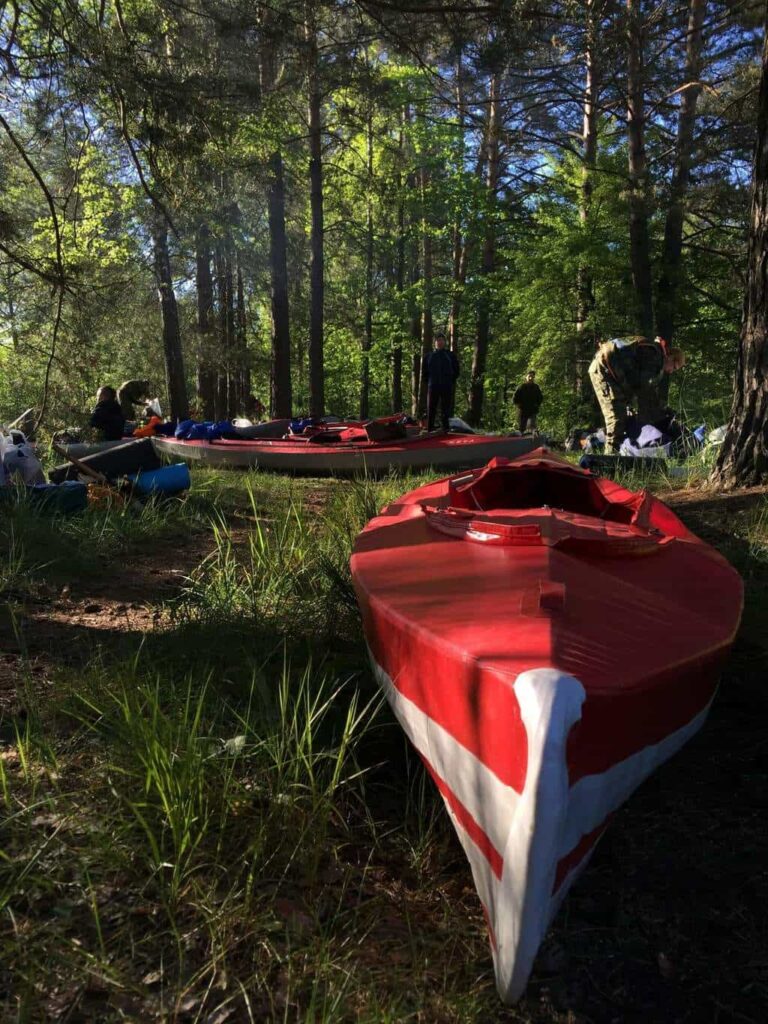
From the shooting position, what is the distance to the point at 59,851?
1924 mm

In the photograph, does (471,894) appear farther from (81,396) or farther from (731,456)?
(81,396)

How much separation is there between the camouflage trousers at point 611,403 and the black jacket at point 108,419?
7.61 meters

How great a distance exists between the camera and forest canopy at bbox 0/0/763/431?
4898mm

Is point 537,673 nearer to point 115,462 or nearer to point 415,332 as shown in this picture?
point 115,462

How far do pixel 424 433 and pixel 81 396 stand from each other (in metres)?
5.85

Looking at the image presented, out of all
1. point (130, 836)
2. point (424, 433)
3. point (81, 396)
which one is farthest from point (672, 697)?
point (81, 396)

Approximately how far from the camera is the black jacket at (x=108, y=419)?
450 inches

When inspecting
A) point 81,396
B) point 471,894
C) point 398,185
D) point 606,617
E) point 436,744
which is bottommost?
point 471,894

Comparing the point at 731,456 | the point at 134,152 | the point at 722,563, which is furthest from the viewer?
the point at 731,456

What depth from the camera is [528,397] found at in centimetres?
1575

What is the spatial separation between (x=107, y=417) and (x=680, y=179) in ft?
36.8

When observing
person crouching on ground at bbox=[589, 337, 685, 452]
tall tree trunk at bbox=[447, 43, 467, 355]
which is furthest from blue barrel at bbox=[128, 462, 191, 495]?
tall tree trunk at bbox=[447, 43, 467, 355]

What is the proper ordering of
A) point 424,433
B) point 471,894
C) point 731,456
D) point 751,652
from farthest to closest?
point 424,433, point 731,456, point 751,652, point 471,894

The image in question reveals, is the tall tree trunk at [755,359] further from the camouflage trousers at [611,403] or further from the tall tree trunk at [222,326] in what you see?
the tall tree trunk at [222,326]
